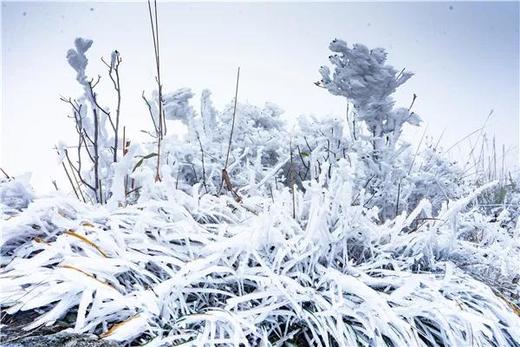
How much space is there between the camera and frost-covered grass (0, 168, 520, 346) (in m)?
1.37

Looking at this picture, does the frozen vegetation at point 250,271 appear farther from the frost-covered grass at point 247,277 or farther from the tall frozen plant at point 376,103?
the tall frozen plant at point 376,103

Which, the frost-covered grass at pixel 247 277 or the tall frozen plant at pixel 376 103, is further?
the tall frozen plant at pixel 376 103

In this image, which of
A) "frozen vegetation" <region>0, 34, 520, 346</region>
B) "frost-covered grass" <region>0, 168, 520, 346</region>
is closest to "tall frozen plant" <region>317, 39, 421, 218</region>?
"frozen vegetation" <region>0, 34, 520, 346</region>

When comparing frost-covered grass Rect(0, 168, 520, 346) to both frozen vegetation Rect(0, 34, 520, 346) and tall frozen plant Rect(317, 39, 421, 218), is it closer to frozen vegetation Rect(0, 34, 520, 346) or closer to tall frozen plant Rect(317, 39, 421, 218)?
frozen vegetation Rect(0, 34, 520, 346)

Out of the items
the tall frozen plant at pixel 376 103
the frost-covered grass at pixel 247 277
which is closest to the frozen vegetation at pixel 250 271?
the frost-covered grass at pixel 247 277

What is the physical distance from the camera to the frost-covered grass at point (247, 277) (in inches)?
53.7

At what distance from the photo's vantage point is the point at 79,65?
253 centimetres

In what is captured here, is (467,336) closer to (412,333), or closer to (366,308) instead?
(412,333)

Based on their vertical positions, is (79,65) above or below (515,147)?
above

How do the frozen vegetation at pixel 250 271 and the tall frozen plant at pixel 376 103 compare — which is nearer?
the frozen vegetation at pixel 250 271

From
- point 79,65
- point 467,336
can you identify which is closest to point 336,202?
point 467,336

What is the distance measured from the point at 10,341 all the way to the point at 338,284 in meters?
0.89

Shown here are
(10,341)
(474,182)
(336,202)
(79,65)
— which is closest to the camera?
(10,341)

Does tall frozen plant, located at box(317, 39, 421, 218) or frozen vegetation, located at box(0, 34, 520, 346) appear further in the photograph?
tall frozen plant, located at box(317, 39, 421, 218)
